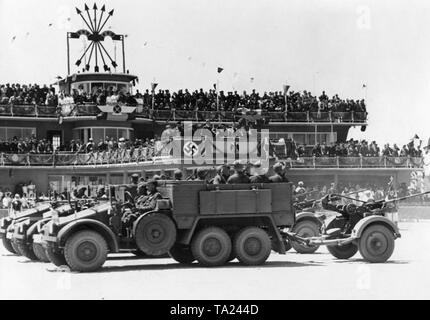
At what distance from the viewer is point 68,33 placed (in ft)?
174

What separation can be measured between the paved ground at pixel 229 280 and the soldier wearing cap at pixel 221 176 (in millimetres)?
1996

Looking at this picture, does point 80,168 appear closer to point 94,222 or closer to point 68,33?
point 68,33

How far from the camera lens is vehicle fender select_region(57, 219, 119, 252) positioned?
18.2 metres

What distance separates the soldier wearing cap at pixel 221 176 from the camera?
67.1 ft

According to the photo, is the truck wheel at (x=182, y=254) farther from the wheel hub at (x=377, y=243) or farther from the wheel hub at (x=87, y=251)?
the wheel hub at (x=377, y=243)

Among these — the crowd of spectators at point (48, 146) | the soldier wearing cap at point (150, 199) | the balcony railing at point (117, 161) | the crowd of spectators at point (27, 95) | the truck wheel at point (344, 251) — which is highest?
the crowd of spectators at point (27, 95)

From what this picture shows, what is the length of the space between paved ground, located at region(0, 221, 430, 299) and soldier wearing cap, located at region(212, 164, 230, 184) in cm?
200

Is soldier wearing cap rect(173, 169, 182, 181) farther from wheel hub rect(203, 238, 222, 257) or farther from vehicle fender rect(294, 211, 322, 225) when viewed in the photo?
vehicle fender rect(294, 211, 322, 225)

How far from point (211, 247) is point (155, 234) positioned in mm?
1374

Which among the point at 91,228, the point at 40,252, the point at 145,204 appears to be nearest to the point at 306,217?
the point at 145,204

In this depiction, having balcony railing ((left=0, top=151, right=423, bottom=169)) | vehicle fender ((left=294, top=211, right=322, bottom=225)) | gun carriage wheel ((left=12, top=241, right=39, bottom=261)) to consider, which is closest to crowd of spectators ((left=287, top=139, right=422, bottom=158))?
balcony railing ((left=0, top=151, right=423, bottom=169))

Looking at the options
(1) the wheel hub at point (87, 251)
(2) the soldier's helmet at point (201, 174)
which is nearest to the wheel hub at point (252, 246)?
(2) the soldier's helmet at point (201, 174)
